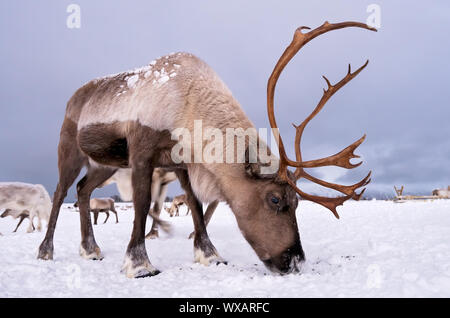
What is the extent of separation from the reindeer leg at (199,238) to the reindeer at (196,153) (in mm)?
11

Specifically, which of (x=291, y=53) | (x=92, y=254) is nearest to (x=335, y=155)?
(x=291, y=53)

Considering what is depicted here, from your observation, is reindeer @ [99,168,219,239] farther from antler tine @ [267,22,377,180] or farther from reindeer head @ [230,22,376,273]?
antler tine @ [267,22,377,180]

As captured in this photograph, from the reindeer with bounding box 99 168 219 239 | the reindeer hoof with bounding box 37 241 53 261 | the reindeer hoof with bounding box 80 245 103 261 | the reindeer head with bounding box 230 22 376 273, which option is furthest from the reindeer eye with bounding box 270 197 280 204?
the reindeer with bounding box 99 168 219 239

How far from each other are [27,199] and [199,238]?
892 cm

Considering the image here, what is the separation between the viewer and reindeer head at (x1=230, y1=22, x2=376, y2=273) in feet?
9.52

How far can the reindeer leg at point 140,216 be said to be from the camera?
3236 millimetres

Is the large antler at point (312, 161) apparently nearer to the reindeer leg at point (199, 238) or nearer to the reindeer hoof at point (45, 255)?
the reindeer leg at point (199, 238)

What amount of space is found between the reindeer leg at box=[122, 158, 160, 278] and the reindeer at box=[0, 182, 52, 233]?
8713 mm

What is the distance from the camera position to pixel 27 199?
10.6m

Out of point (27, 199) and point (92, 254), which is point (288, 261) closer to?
point (92, 254)

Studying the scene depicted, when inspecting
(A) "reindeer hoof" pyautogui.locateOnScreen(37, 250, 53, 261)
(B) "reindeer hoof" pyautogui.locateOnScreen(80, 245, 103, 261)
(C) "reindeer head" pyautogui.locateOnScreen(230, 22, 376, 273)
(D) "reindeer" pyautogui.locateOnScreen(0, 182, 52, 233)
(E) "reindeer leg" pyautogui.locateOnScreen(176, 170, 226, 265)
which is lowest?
(D) "reindeer" pyautogui.locateOnScreen(0, 182, 52, 233)

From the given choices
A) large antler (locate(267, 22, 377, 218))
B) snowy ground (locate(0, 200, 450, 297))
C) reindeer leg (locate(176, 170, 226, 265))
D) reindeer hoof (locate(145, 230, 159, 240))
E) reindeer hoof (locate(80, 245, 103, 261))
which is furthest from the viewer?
reindeer hoof (locate(145, 230, 159, 240))
